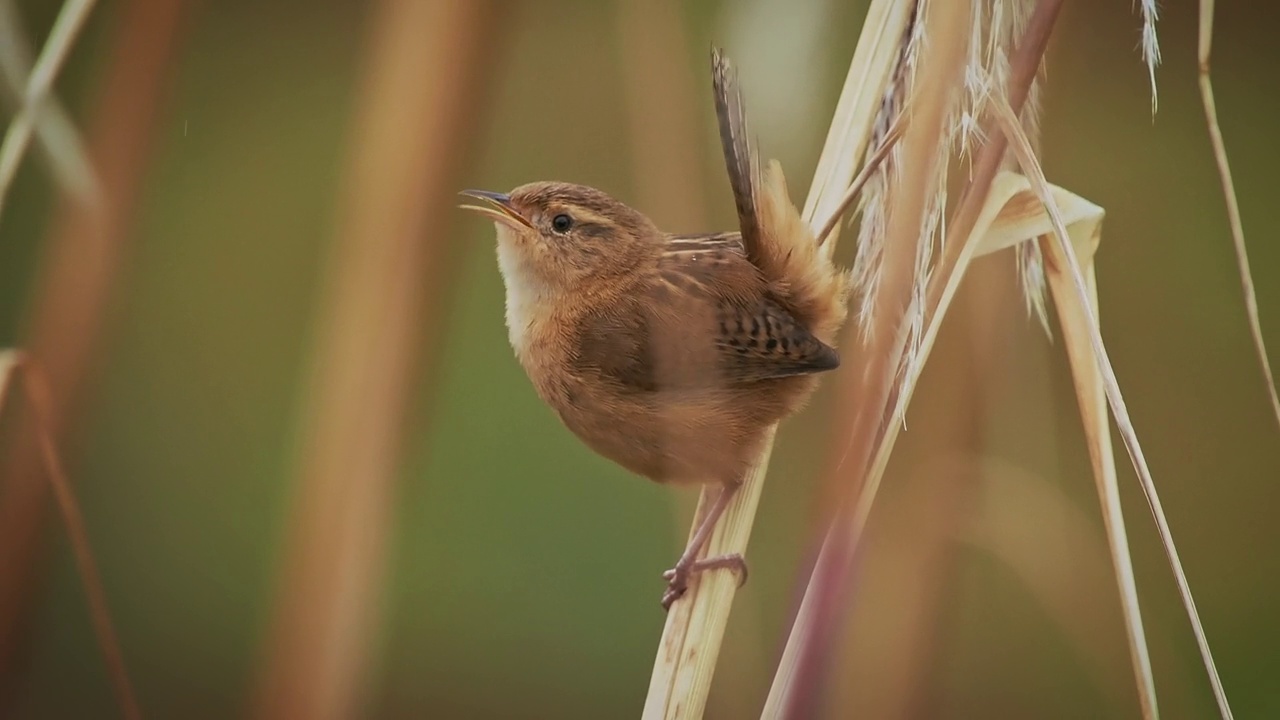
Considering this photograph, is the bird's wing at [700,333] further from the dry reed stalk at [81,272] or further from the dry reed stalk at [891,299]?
the dry reed stalk at [81,272]

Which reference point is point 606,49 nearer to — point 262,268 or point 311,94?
point 311,94

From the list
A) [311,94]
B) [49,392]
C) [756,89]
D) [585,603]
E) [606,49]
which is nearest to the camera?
[49,392]

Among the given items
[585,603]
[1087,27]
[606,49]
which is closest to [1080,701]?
[585,603]

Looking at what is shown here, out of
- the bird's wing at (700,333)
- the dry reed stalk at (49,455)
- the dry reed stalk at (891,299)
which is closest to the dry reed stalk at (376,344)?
the dry reed stalk at (49,455)

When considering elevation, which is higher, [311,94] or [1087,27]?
[1087,27]

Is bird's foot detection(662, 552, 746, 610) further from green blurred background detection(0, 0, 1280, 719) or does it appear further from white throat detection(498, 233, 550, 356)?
white throat detection(498, 233, 550, 356)

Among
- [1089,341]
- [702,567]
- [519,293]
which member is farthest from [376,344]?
[1089,341]
